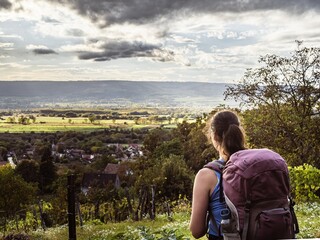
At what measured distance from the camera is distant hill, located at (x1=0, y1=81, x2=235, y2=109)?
94.9m

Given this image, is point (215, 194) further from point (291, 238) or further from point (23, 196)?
point (23, 196)

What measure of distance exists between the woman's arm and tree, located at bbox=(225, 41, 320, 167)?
53.6ft

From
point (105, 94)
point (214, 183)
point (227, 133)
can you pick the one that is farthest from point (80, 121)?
point (214, 183)

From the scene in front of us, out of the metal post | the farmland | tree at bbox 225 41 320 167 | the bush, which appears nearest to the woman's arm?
the metal post

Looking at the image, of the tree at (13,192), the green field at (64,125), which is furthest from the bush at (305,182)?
the green field at (64,125)

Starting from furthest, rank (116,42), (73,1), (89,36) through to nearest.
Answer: (89,36)
(116,42)
(73,1)

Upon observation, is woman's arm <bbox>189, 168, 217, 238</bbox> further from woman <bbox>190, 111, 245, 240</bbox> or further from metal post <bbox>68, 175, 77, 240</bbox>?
metal post <bbox>68, 175, 77, 240</bbox>

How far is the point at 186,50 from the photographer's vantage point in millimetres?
116062

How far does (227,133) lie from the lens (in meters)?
2.77

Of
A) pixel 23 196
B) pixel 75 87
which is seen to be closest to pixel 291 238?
pixel 23 196

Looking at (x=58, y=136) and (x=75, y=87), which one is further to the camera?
(x=75, y=87)

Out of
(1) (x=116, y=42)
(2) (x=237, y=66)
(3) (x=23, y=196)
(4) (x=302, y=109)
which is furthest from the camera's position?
(1) (x=116, y=42)

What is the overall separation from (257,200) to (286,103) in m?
18.6

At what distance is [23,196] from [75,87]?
74.1 metres
